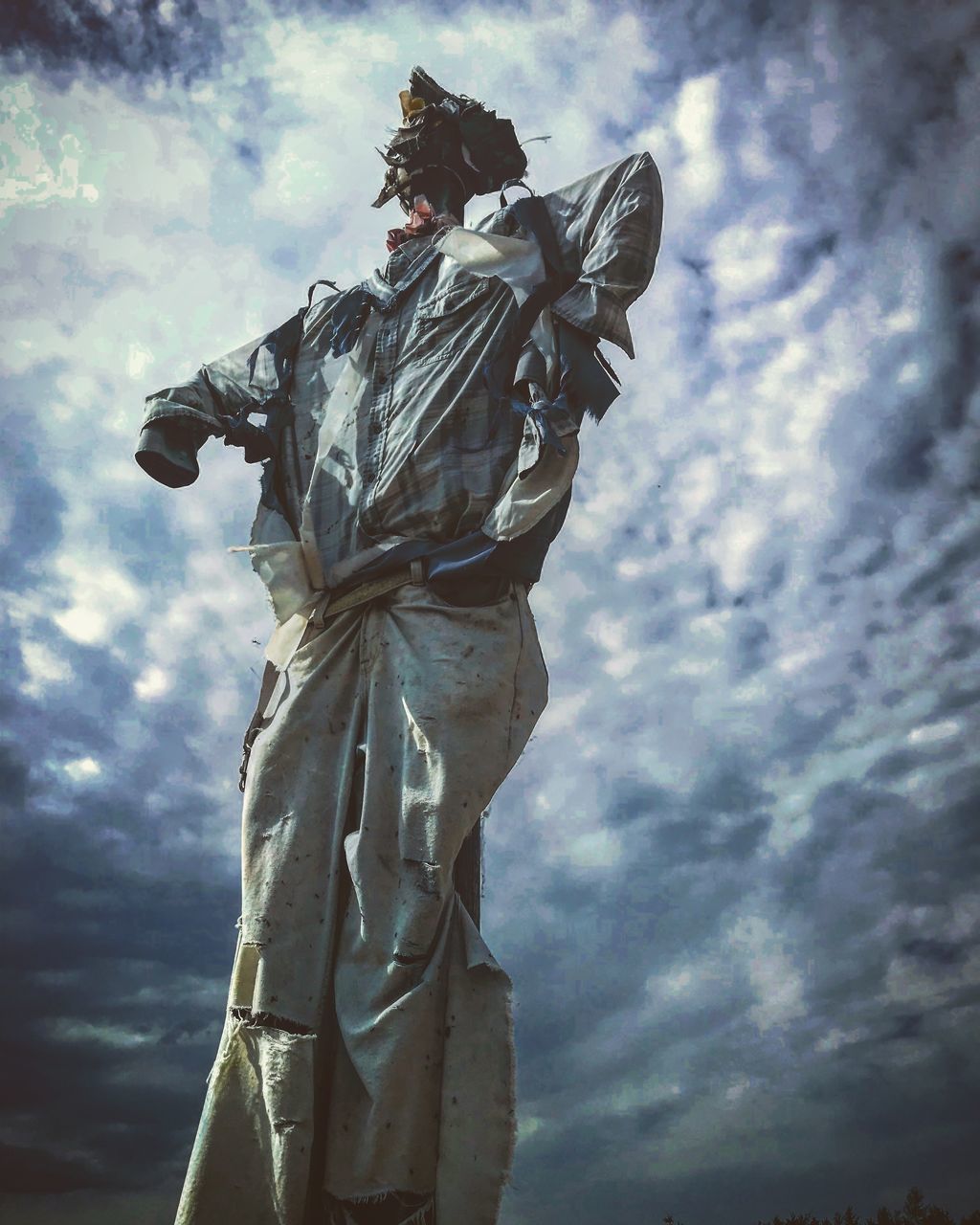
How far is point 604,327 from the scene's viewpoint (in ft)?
12.9

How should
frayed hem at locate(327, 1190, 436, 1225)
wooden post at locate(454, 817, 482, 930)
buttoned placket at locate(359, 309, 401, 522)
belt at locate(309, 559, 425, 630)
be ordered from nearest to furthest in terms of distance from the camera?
frayed hem at locate(327, 1190, 436, 1225)
wooden post at locate(454, 817, 482, 930)
belt at locate(309, 559, 425, 630)
buttoned placket at locate(359, 309, 401, 522)

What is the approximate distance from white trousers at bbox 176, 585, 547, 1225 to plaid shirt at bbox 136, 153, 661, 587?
35 cm

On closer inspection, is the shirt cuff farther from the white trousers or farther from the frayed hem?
the frayed hem

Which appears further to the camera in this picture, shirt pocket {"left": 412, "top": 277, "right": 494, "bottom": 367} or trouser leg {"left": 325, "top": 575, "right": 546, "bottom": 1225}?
shirt pocket {"left": 412, "top": 277, "right": 494, "bottom": 367}

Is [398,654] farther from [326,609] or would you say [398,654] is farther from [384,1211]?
[384,1211]

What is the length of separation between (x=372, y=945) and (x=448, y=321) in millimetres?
2453

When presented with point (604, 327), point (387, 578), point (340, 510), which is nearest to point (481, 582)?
point (387, 578)

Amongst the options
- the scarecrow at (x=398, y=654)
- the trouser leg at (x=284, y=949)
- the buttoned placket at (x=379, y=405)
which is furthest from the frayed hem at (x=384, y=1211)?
the buttoned placket at (x=379, y=405)

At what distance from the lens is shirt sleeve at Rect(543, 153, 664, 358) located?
3.97m

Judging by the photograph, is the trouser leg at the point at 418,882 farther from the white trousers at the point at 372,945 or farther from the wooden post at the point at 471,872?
the wooden post at the point at 471,872

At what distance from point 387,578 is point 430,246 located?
1674 millimetres

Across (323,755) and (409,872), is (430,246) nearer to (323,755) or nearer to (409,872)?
(323,755)

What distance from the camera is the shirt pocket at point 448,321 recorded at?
14.5 ft

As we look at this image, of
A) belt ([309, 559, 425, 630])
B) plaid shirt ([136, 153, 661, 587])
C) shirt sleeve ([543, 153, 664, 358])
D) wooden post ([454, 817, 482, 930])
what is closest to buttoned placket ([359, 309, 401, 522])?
plaid shirt ([136, 153, 661, 587])
